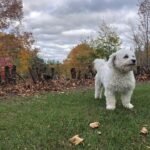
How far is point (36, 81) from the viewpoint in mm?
20266

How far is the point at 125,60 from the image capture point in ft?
31.7

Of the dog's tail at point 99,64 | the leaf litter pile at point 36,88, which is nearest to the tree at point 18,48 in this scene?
the leaf litter pile at point 36,88

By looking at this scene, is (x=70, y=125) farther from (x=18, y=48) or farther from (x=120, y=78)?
(x=18, y=48)

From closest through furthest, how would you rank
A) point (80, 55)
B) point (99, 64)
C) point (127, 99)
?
point (127, 99)
point (99, 64)
point (80, 55)

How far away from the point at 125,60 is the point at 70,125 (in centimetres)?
217

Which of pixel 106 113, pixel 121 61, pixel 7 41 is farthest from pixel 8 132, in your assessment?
pixel 7 41

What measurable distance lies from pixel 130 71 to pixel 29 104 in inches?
127

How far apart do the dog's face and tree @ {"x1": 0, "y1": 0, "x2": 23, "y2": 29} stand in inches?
1139

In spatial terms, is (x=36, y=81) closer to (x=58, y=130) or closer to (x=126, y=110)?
(x=126, y=110)

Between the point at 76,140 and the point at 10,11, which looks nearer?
the point at 76,140

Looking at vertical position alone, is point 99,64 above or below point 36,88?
above

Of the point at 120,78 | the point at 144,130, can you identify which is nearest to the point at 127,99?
the point at 120,78

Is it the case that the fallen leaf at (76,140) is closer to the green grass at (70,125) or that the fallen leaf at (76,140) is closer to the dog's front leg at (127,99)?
the green grass at (70,125)

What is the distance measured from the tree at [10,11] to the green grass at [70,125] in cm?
2734
